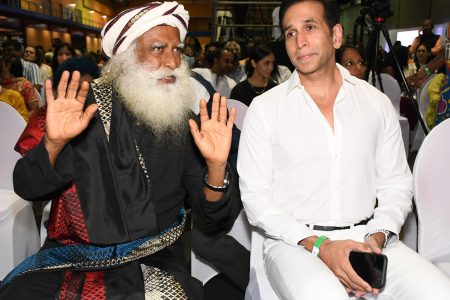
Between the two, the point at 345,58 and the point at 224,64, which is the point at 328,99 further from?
the point at 224,64

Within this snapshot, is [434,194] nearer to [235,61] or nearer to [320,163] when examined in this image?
[320,163]

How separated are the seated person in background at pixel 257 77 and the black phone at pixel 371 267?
2.71 meters

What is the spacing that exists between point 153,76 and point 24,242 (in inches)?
46.6

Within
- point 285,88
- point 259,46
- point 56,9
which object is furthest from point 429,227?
point 56,9

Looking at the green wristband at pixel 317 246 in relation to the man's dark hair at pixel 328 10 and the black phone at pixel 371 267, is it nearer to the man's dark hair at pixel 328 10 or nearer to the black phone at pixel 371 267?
the black phone at pixel 371 267

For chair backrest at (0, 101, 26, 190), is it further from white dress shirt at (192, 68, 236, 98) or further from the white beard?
white dress shirt at (192, 68, 236, 98)

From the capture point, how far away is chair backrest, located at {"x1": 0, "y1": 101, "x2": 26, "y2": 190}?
8.24 feet

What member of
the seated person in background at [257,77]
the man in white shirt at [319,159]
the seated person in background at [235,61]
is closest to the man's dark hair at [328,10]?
the man in white shirt at [319,159]

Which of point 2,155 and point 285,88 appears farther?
point 2,155

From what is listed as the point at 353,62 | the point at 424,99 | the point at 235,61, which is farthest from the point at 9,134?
the point at 424,99

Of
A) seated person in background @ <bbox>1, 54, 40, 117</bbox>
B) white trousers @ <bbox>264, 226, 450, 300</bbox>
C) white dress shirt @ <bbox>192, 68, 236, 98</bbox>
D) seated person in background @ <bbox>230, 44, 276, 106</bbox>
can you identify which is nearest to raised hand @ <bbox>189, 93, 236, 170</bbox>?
white trousers @ <bbox>264, 226, 450, 300</bbox>

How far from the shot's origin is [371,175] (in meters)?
1.89

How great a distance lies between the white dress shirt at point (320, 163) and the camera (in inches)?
71.7

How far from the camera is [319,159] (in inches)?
71.7
